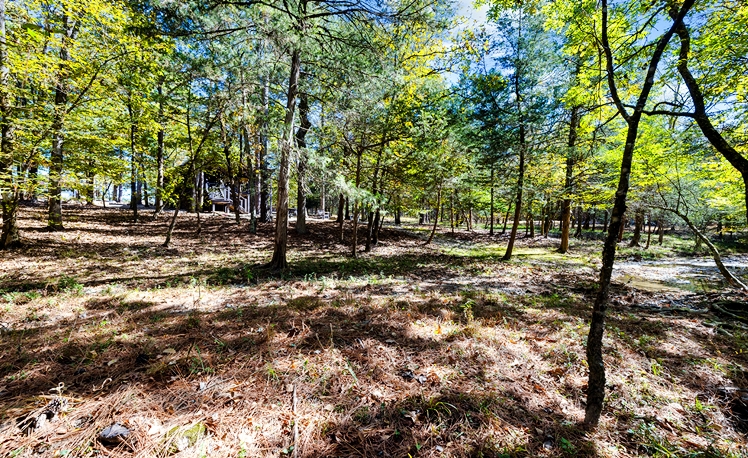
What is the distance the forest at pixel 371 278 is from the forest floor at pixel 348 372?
0.03 meters

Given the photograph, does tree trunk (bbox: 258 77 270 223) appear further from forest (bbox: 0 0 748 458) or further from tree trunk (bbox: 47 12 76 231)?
tree trunk (bbox: 47 12 76 231)

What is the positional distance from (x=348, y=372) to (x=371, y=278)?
5155 millimetres

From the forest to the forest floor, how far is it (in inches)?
1.1

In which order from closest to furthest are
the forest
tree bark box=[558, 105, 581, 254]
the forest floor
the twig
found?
the twig < the forest floor < the forest < tree bark box=[558, 105, 581, 254]

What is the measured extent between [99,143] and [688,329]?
59.7 feet

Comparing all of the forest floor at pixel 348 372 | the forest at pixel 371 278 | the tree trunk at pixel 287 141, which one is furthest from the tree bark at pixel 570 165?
the tree trunk at pixel 287 141

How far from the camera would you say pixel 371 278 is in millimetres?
8062

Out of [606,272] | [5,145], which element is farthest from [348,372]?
[5,145]

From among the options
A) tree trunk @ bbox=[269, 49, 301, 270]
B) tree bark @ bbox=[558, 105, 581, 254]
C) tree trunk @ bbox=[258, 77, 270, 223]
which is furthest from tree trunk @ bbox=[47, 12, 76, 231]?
tree bark @ bbox=[558, 105, 581, 254]

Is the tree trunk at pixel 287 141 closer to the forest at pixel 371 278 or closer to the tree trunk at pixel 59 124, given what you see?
the forest at pixel 371 278

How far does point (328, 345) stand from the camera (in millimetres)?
3436

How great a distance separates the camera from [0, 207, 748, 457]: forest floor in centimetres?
210

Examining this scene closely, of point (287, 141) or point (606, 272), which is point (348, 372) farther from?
point (287, 141)

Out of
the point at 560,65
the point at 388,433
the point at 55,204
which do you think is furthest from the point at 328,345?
the point at 55,204
